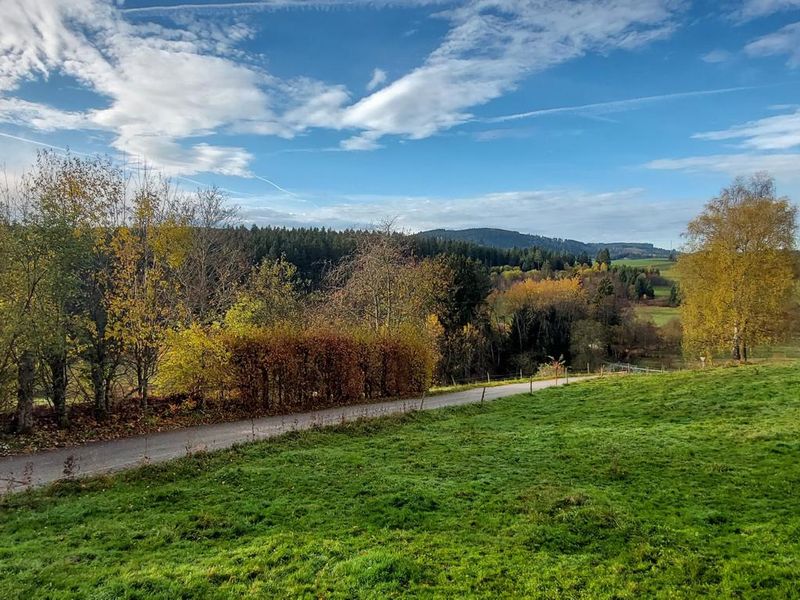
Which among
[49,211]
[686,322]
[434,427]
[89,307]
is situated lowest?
[434,427]

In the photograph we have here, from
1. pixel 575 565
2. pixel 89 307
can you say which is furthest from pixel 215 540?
pixel 89 307

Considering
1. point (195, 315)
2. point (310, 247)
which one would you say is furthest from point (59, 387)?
point (310, 247)

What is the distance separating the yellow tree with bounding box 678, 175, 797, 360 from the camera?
3253 cm

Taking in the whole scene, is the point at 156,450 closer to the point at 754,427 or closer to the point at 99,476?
the point at 99,476

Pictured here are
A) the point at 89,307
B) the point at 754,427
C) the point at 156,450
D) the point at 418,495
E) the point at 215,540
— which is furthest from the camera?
the point at 89,307

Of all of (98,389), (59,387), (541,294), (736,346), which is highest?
(541,294)

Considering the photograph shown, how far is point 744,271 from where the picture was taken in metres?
32.7

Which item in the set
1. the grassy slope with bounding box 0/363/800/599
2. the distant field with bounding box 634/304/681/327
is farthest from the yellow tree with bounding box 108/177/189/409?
the distant field with bounding box 634/304/681/327

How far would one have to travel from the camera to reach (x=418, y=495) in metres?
10.4

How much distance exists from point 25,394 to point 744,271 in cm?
3836

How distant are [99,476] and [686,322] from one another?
120ft

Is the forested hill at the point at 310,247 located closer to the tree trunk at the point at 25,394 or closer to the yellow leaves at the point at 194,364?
the yellow leaves at the point at 194,364

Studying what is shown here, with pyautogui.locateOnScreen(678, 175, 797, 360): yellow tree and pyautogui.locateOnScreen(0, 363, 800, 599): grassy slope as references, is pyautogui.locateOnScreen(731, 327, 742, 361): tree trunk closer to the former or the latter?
pyautogui.locateOnScreen(678, 175, 797, 360): yellow tree

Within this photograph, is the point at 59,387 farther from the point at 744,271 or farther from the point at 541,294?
the point at 541,294
